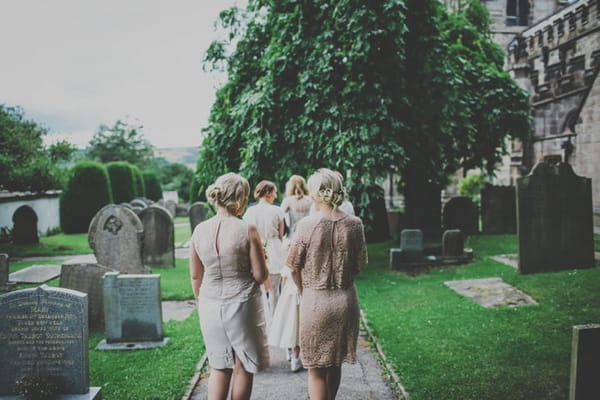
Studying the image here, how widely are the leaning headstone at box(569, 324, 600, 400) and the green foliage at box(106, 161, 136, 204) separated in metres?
29.9

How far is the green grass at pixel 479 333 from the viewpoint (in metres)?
5.02

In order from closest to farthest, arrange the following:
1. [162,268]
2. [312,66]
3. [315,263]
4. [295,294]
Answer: [315,263] → [295,294] → [312,66] → [162,268]

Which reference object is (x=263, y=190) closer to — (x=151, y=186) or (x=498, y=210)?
(x=498, y=210)

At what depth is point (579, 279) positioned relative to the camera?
8.68 metres

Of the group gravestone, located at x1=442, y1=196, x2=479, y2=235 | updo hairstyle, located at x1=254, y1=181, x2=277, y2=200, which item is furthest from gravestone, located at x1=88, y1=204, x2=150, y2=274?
gravestone, located at x1=442, y1=196, x2=479, y2=235

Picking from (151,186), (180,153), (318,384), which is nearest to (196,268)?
(318,384)

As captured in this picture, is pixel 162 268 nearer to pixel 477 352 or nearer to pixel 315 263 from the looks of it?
pixel 477 352

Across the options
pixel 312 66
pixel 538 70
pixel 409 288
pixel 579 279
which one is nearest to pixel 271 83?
pixel 312 66

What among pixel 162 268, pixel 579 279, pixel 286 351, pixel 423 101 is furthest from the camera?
pixel 162 268

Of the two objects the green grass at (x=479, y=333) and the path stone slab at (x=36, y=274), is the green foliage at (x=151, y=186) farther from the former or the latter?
the green grass at (x=479, y=333)

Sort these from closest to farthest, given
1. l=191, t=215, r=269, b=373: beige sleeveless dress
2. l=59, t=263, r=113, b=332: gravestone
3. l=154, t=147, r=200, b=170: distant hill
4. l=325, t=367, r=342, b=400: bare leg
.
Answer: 1. l=191, t=215, r=269, b=373: beige sleeveless dress
2. l=325, t=367, r=342, b=400: bare leg
3. l=59, t=263, r=113, b=332: gravestone
4. l=154, t=147, r=200, b=170: distant hill

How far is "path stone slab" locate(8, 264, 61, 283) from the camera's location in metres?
11.6

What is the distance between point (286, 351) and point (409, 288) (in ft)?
14.8
